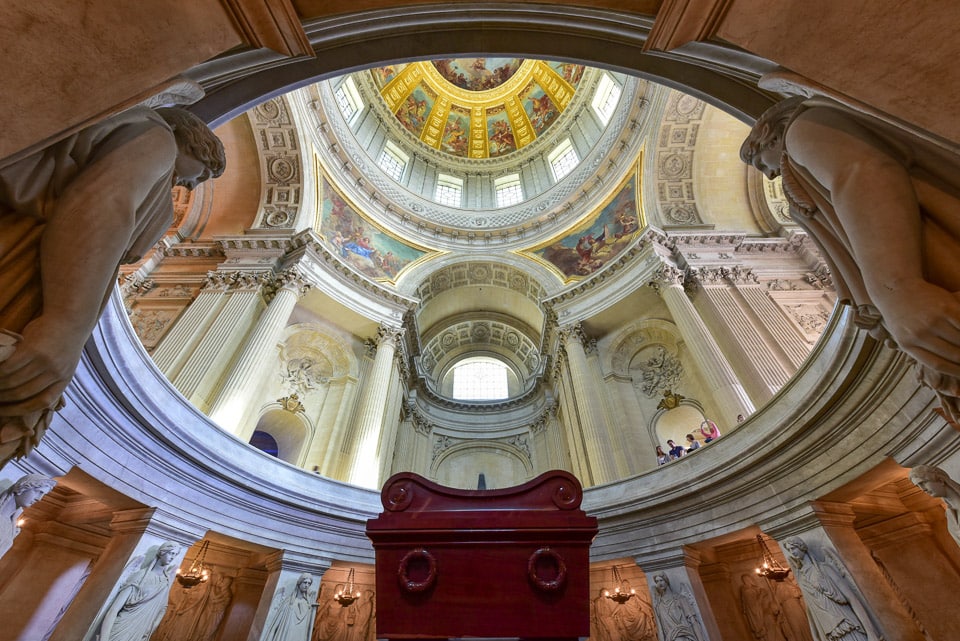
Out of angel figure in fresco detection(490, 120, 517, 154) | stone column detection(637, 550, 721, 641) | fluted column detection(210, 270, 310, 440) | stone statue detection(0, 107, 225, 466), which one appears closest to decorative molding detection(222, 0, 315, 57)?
Answer: stone statue detection(0, 107, 225, 466)

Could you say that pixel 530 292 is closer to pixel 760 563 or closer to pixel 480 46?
pixel 760 563

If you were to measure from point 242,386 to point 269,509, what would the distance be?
2.94 meters

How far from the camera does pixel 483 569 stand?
1.31 m

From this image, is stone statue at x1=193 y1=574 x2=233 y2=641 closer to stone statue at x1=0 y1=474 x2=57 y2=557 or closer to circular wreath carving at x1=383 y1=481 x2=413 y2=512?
Result: stone statue at x1=0 y1=474 x2=57 y2=557

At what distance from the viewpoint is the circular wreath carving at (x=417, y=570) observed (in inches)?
49.8

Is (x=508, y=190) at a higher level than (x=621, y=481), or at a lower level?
higher

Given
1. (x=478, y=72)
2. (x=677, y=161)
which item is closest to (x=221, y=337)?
(x=677, y=161)

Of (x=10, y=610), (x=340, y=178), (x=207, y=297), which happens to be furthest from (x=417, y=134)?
(x=10, y=610)

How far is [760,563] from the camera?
6305 millimetres

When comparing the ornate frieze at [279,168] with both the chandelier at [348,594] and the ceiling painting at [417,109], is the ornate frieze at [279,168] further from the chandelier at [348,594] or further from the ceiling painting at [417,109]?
the chandelier at [348,594]

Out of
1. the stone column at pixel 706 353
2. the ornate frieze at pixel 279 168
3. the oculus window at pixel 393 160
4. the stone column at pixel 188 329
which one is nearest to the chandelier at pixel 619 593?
the stone column at pixel 706 353

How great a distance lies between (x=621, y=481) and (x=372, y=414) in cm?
659

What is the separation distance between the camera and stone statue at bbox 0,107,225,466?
1523mm

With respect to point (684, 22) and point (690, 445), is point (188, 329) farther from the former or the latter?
point (690, 445)
